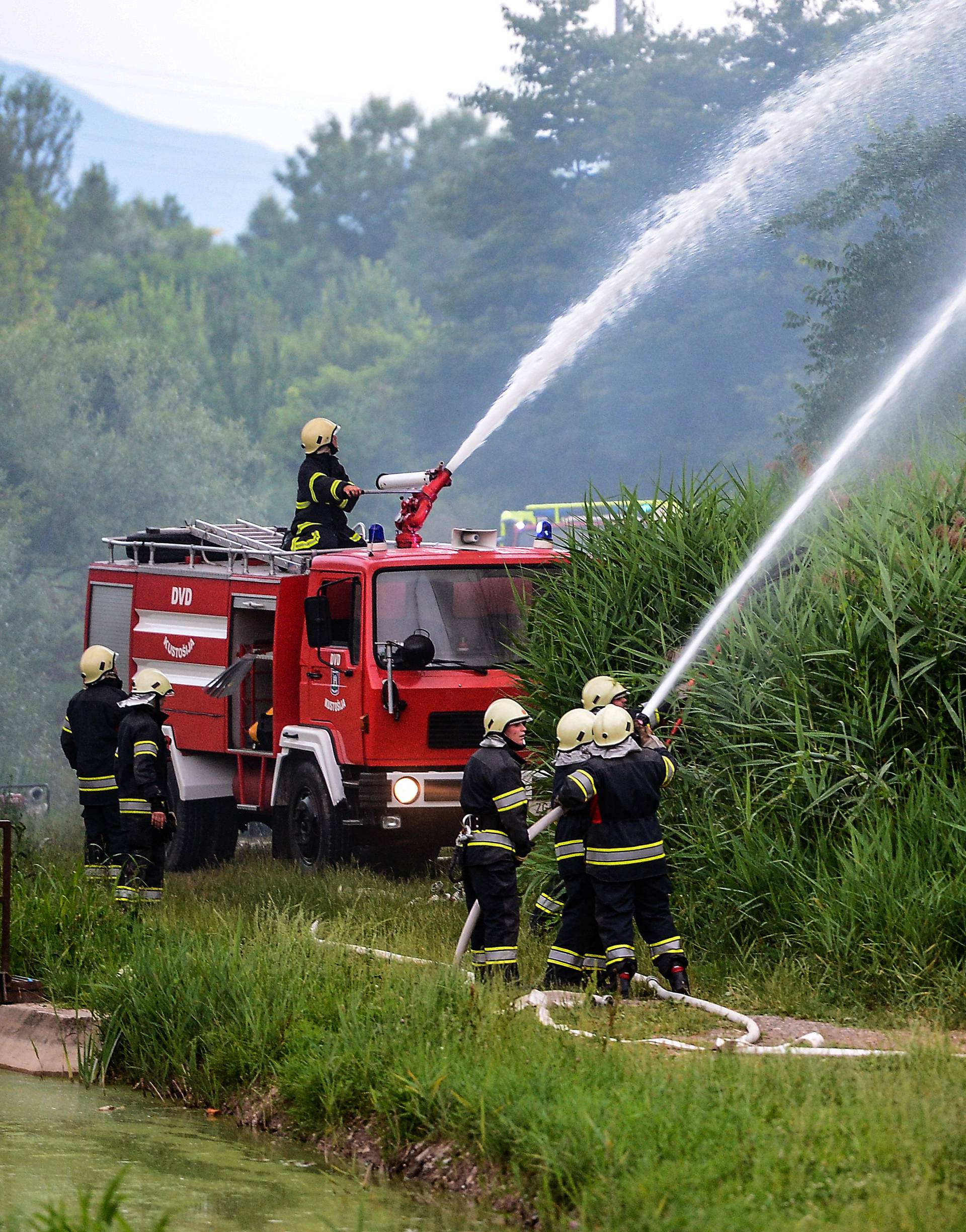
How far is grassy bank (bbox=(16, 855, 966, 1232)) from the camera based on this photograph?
547 centimetres

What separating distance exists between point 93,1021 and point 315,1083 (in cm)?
172

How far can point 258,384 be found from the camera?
67.9 m

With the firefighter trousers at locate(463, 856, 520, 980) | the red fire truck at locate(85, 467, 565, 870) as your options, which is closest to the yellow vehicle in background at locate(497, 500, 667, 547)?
the red fire truck at locate(85, 467, 565, 870)

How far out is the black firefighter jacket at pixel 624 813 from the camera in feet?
28.3

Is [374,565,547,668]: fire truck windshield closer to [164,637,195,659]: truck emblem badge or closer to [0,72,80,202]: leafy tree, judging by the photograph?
[164,637,195,659]: truck emblem badge

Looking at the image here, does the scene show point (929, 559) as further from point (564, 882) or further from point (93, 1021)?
point (93, 1021)

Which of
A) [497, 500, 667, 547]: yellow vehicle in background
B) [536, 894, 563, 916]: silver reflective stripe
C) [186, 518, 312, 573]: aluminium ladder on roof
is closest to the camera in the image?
[536, 894, 563, 916]: silver reflective stripe

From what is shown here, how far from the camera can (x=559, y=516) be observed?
36.8 metres

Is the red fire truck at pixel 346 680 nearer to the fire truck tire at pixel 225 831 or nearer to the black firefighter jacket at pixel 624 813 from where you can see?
the fire truck tire at pixel 225 831

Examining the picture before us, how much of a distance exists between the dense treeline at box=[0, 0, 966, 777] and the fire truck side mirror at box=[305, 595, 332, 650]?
2038 cm

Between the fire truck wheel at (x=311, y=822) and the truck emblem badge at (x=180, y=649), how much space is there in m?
1.77

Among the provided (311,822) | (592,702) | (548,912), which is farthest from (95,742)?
(592,702)

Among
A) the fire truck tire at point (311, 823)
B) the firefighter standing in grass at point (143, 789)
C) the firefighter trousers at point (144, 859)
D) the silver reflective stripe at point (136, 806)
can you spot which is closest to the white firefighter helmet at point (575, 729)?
the firefighter trousers at point (144, 859)

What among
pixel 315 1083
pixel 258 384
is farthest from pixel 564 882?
pixel 258 384
